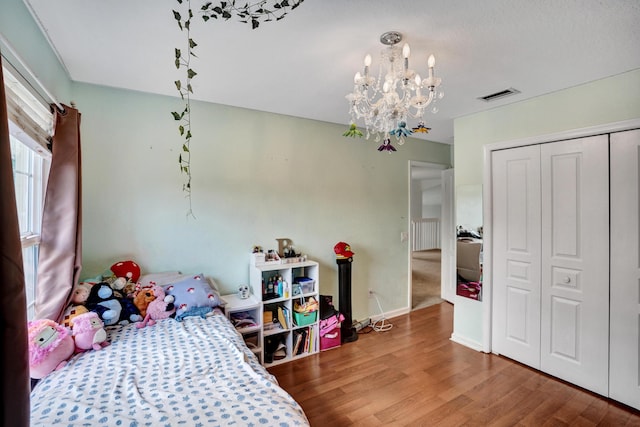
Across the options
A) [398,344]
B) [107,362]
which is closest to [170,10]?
[107,362]

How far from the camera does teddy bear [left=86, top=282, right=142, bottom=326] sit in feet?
6.22

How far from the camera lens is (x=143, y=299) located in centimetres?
207

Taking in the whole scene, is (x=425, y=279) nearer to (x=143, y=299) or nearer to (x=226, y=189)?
(x=226, y=189)

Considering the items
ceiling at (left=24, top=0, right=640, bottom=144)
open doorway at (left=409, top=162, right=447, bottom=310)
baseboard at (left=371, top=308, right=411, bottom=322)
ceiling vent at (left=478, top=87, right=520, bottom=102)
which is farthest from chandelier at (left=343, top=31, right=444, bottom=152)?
baseboard at (left=371, top=308, right=411, bottom=322)

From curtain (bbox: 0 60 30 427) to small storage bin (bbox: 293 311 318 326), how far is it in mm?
2287

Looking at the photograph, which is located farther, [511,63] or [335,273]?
[335,273]

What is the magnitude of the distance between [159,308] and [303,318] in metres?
1.27

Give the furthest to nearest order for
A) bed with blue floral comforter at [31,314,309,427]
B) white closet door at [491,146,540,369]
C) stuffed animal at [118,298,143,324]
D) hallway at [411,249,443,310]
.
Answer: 1. hallway at [411,249,443,310]
2. white closet door at [491,146,540,369]
3. stuffed animal at [118,298,143,324]
4. bed with blue floral comforter at [31,314,309,427]

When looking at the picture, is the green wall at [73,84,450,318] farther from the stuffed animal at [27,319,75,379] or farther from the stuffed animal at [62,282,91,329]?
the stuffed animal at [27,319,75,379]

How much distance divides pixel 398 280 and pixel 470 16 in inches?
119

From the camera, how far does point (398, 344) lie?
3027 mm

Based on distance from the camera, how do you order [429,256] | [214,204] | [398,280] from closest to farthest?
[214,204] → [398,280] → [429,256]

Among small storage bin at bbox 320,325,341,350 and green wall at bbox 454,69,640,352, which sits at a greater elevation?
green wall at bbox 454,69,640,352

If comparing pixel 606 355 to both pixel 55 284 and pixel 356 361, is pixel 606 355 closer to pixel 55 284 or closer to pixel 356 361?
pixel 356 361
